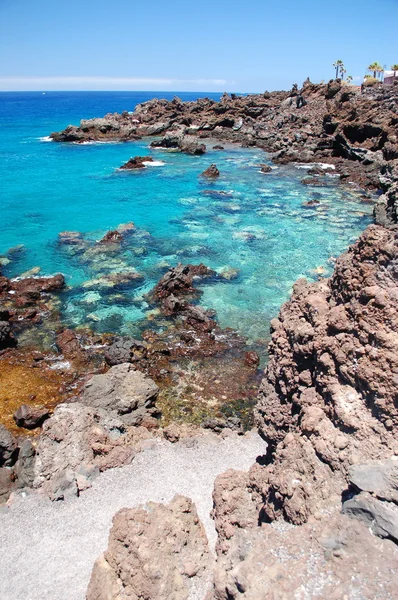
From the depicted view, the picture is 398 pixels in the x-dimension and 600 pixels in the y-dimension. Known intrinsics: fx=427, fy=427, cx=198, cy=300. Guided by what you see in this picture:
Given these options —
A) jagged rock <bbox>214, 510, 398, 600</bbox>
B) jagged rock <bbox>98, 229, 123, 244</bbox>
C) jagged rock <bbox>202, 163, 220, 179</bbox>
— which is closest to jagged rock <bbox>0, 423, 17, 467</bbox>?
jagged rock <bbox>214, 510, 398, 600</bbox>

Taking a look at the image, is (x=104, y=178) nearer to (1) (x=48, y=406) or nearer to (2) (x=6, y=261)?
(2) (x=6, y=261)

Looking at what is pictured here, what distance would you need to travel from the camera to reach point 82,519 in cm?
1218

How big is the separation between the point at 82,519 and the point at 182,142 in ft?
230

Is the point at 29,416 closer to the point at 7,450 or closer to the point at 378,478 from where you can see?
the point at 7,450

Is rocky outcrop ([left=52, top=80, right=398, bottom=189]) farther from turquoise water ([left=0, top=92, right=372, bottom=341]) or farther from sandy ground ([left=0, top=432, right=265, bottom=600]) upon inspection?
sandy ground ([left=0, top=432, right=265, bottom=600])

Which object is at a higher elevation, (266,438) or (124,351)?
(266,438)

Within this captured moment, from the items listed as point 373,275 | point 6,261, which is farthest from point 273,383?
point 6,261

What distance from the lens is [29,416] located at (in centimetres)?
1630

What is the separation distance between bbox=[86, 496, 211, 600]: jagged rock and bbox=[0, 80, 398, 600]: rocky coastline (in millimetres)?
28

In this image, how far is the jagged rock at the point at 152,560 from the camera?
30.6 feet

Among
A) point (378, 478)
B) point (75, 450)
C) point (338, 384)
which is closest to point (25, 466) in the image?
point (75, 450)

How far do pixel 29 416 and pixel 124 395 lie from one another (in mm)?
3639

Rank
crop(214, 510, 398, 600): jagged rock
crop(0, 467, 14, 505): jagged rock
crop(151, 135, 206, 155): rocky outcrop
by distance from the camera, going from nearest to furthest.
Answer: crop(214, 510, 398, 600): jagged rock → crop(0, 467, 14, 505): jagged rock → crop(151, 135, 206, 155): rocky outcrop

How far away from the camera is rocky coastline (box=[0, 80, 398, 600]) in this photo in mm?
7066
